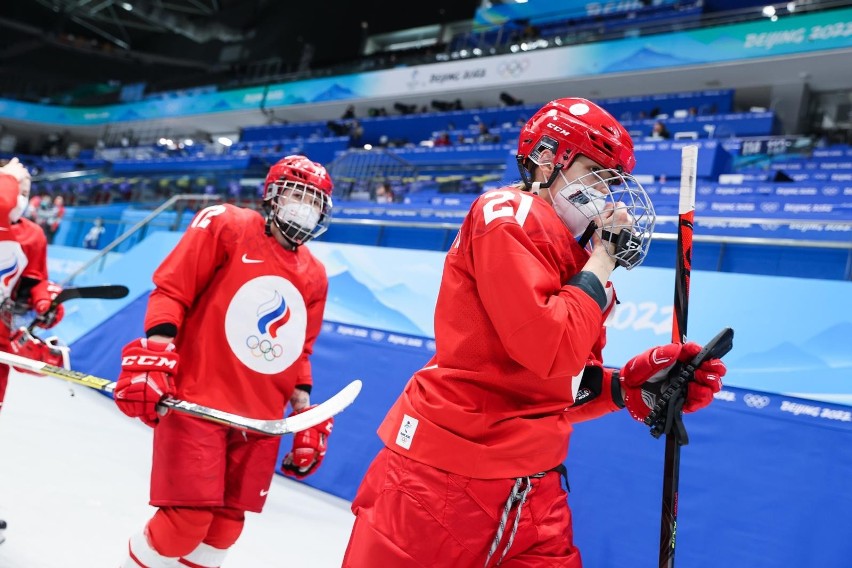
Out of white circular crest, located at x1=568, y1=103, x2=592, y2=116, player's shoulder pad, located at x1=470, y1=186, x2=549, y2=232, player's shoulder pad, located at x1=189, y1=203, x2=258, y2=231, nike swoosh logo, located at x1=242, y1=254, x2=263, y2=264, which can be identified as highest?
white circular crest, located at x1=568, y1=103, x2=592, y2=116

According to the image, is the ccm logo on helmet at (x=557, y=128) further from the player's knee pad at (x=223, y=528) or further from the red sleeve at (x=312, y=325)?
the player's knee pad at (x=223, y=528)

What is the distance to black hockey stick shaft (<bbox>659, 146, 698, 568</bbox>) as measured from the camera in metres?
1.72

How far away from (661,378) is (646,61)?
14990 millimetres

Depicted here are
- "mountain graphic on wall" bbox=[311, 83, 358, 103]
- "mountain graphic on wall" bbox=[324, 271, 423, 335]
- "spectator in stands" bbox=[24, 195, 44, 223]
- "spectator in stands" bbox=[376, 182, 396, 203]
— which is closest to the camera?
"mountain graphic on wall" bbox=[324, 271, 423, 335]

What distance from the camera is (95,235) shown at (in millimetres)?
9516

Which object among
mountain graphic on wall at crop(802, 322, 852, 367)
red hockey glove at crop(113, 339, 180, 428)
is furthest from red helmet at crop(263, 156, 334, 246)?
mountain graphic on wall at crop(802, 322, 852, 367)

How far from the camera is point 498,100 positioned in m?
19.4

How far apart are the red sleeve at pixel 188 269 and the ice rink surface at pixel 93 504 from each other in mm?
1097

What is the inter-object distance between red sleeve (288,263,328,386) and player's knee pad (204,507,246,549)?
0.56 metres

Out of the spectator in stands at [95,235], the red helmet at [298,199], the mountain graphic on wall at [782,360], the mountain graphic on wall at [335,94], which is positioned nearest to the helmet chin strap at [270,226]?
the red helmet at [298,199]

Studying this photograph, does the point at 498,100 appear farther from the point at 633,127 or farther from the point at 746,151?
the point at 746,151

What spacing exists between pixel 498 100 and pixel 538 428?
61.7 feet

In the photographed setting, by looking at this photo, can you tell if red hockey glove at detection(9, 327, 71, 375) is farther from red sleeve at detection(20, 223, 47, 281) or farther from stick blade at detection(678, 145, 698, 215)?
stick blade at detection(678, 145, 698, 215)

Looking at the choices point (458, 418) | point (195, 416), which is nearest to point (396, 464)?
point (458, 418)
